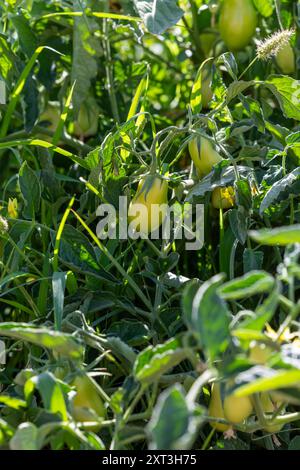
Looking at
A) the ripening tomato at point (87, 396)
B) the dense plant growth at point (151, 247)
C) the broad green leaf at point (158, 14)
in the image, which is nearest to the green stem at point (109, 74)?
the dense plant growth at point (151, 247)

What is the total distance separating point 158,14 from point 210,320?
1.64 feet

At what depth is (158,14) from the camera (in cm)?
88

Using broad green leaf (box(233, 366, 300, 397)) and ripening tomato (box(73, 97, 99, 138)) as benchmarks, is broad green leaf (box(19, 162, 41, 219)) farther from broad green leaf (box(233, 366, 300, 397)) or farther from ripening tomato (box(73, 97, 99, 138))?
broad green leaf (box(233, 366, 300, 397))

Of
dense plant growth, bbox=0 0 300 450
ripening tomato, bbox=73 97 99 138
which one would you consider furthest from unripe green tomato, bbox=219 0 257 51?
ripening tomato, bbox=73 97 99 138

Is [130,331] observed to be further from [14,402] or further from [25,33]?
[25,33]

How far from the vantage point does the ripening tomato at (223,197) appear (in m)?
0.83

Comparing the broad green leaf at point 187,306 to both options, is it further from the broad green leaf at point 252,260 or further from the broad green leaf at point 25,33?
the broad green leaf at point 25,33

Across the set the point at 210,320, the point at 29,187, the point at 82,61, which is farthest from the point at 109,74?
the point at 210,320

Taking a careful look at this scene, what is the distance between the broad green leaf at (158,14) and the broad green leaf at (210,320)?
44 cm

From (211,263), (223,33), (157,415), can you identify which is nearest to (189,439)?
(157,415)

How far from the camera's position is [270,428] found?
65cm

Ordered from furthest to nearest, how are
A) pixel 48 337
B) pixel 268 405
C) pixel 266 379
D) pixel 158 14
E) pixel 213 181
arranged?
pixel 158 14 → pixel 213 181 → pixel 268 405 → pixel 48 337 → pixel 266 379
